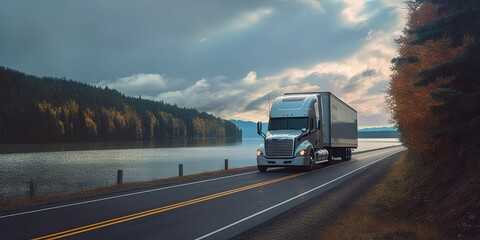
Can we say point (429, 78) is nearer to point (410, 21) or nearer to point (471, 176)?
point (471, 176)

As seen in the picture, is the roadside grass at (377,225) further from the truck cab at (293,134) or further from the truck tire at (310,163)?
the truck tire at (310,163)

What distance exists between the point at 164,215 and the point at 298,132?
16206 mm

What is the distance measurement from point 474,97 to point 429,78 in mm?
2199

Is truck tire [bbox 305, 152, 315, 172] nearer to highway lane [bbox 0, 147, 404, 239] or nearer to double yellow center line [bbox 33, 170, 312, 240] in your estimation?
highway lane [bbox 0, 147, 404, 239]

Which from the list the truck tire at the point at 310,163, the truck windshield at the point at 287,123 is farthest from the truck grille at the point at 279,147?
the truck tire at the point at 310,163

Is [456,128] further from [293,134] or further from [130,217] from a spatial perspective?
[293,134]

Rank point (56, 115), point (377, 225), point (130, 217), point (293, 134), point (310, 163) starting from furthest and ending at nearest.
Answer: point (56, 115), point (310, 163), point (293, 134), point (130, 217), point (377, 225)

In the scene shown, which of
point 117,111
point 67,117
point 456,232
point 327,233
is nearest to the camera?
point 456,232

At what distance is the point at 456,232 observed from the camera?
869 centimetres

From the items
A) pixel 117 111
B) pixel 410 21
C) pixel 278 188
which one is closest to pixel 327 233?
pixel 278 188

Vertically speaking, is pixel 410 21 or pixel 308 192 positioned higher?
pixel 410 21

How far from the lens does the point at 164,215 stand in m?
11.8

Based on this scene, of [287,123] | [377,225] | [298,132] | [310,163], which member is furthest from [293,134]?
[377,225]

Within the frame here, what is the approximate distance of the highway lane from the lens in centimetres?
963
